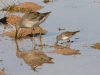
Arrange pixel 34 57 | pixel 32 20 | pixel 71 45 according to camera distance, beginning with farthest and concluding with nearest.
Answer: pixel 32 20 < pixel 71 45 < pixel 34 57

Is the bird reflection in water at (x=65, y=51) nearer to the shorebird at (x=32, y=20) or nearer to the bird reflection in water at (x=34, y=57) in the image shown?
the bird reflection in water at (x=34, y=57)

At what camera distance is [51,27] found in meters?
15.3

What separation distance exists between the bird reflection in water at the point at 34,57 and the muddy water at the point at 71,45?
3.9 inches

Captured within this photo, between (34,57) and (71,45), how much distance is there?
1577mm

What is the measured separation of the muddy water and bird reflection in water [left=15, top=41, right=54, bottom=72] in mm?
99

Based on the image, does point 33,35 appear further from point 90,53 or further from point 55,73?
point 55,73

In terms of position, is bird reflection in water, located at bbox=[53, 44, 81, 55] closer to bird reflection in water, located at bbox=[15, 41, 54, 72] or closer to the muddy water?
the muddy water

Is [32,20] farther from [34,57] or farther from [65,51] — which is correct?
[34,57]

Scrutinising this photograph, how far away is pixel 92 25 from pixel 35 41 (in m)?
2.80

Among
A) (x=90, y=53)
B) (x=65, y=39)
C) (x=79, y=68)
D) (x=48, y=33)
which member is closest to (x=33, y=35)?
(x=48, y=33)

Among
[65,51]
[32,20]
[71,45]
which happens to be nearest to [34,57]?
[65,51]

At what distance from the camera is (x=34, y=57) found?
1141cm

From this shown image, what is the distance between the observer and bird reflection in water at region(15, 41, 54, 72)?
1066 cm

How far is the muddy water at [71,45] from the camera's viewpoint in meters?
10.0
